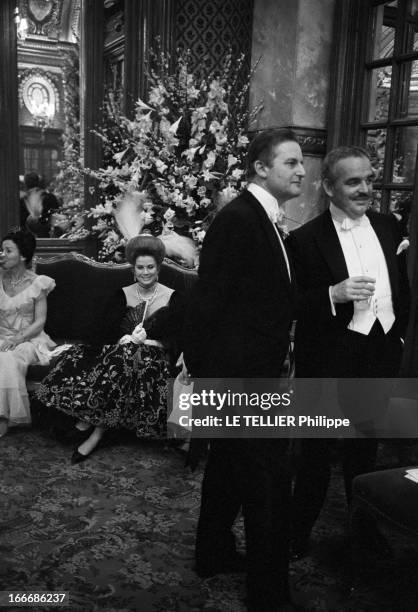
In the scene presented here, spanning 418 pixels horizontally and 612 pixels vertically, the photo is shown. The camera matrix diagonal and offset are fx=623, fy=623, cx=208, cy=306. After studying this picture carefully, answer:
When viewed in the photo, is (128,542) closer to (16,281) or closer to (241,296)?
(241,296)

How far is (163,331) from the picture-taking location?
362 cm

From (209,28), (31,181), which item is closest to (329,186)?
(209,28)

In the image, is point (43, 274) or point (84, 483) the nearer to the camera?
point (84, 483)

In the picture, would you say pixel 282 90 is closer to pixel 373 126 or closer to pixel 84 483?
pixel 373 126

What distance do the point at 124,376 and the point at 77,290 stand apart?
1047 mm

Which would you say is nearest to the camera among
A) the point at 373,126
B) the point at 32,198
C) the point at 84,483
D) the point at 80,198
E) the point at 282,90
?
the point at 84,483

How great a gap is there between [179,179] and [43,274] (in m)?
1.15

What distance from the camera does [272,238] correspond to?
198 cm

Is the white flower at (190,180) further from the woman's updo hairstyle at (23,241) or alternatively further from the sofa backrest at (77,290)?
the woman's updo hairstyle at (23,241)

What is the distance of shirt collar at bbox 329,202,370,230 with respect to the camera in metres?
2.28

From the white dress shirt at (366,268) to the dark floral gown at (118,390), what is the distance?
1.56 metres

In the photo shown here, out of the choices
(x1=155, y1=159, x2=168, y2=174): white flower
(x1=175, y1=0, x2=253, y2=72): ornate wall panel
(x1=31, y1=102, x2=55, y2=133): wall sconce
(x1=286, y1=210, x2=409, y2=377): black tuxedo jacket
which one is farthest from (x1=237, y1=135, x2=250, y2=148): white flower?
(x1=31, y1=102, x2=55, y2=133): wall sconce

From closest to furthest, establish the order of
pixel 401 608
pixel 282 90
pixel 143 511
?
1. pixel 401 608
2. pixel 143 511
3. pixel 282 90

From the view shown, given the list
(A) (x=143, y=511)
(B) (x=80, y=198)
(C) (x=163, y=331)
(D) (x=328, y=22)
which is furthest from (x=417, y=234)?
(B) (x=80, y=198)
